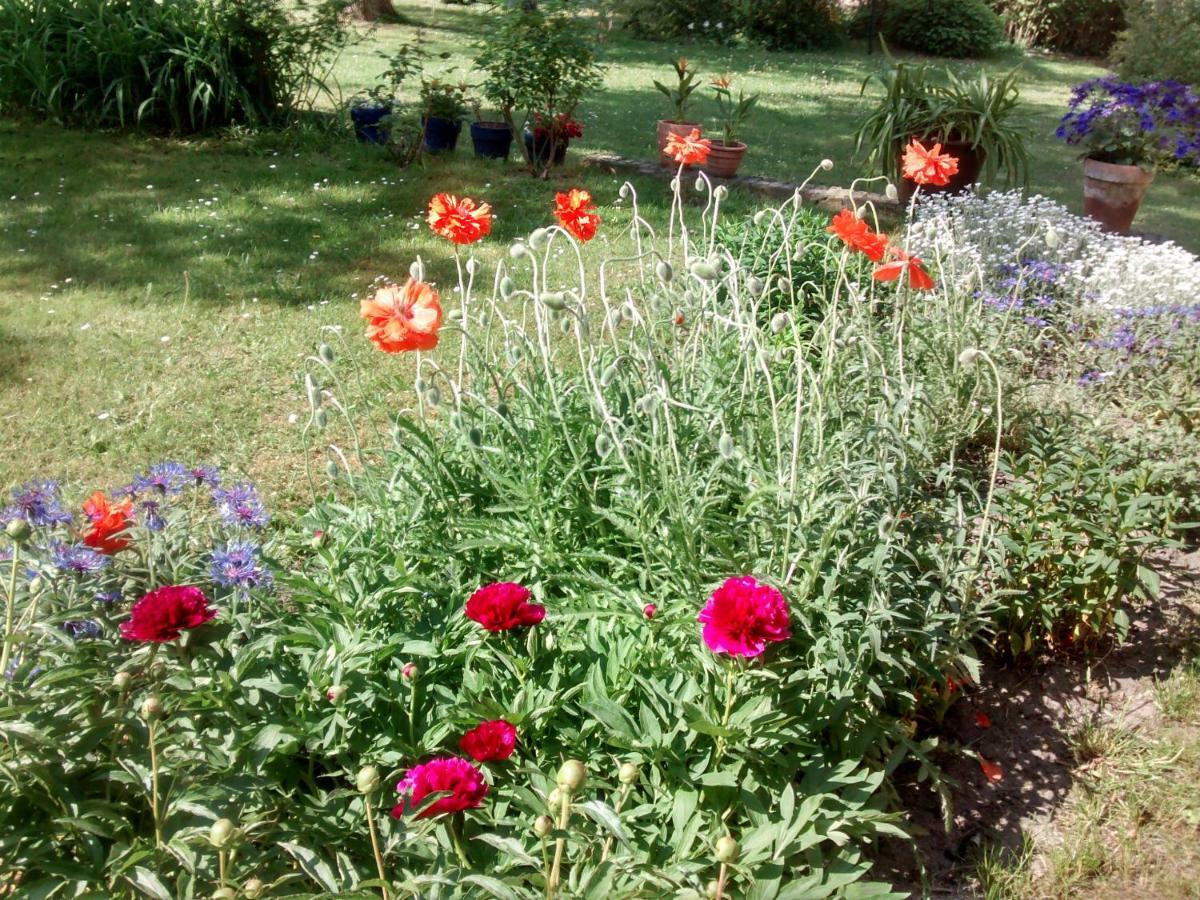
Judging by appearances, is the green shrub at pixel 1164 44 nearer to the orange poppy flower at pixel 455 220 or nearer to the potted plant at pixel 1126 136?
the potted plant at pixel 1126 136

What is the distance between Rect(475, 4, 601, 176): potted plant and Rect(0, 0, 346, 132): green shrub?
5.11 feet

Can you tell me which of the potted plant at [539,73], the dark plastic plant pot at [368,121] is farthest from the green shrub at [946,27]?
the dark plastic plant pot at [368,121]

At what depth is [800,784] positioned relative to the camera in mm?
1768

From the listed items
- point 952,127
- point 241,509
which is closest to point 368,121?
point 952,127

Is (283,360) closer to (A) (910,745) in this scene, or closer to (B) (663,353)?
(B) (663,353)

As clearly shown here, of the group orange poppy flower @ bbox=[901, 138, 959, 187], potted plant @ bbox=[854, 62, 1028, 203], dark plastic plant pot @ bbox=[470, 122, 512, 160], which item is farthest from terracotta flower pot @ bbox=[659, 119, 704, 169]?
orange poppy flower @ bbox=[901, 138, 959, 187]

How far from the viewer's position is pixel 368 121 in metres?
7.26

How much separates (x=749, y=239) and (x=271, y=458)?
203cm

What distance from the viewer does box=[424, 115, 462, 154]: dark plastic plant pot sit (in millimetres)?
6991

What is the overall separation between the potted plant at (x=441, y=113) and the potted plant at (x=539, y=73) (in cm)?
28

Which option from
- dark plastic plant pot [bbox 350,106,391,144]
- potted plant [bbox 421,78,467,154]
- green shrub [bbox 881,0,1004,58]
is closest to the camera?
potted plant [bbox 421,78,467,154]

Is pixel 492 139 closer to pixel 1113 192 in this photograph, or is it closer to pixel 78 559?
pixel 1113 192

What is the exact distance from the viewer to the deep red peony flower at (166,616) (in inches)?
56.2

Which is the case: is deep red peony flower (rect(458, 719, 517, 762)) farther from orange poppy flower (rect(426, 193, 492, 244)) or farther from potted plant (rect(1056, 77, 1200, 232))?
potted plant (rect(1056, 77, 1200, 232))
